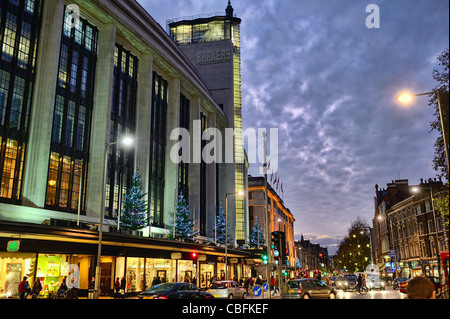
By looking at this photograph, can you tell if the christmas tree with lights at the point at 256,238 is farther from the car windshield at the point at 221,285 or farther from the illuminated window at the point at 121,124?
the car windshield at the point at 221,285

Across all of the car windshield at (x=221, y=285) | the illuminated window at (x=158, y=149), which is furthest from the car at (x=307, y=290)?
the illuminated window at (x=158, y=149)

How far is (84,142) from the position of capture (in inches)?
1535

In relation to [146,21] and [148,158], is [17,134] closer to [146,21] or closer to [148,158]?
[148,158]

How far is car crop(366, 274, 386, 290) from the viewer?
169 feet

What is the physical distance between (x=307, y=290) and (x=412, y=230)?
57689mm

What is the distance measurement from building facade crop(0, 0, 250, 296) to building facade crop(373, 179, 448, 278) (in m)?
35.5

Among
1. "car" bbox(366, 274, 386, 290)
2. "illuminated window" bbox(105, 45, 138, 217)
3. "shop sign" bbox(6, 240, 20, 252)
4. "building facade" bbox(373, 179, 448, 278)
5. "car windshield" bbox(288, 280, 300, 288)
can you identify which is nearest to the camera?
"shop sign" bbox(6, 240, 20, 252)

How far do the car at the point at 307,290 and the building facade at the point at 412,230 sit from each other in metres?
29.1

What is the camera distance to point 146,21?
52.8 metres

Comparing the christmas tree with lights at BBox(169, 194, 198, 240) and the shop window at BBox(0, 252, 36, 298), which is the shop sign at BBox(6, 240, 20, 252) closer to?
the shop window at BBox(0, 252, 36, 298)

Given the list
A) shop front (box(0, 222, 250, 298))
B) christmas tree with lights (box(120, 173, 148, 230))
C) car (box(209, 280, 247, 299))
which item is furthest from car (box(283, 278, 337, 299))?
christmas tree with lights (box(120, 173, 148, 230))

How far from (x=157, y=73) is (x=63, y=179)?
24.6 meters
